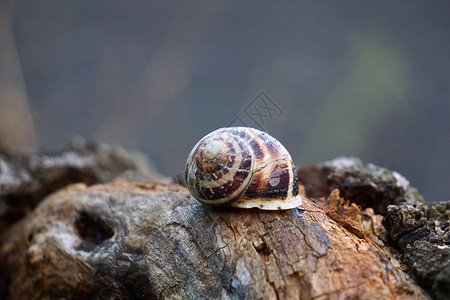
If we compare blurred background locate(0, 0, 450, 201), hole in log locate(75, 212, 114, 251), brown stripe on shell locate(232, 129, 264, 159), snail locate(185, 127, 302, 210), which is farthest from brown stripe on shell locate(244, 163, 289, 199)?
blurred background locate(0, 0, 450, 201)

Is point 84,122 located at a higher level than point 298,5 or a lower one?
lower

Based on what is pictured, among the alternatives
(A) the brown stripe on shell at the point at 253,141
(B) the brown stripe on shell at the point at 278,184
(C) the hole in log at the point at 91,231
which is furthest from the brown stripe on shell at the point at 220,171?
(C) the hole in log at the point at 91,231

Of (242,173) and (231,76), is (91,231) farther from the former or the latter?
(231,76)

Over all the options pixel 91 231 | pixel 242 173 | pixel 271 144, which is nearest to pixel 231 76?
pixel 91 231

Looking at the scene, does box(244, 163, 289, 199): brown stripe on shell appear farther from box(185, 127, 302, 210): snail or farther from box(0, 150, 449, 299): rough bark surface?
box(0, 150, 449, 299): rough bark surface

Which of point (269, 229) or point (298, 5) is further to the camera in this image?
point (298, 5)

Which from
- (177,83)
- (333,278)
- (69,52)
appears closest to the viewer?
(333,278)

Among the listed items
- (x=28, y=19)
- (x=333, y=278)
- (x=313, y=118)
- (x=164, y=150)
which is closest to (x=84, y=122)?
(x=164, y=150)

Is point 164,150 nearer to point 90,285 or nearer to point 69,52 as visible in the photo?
point 69,52
